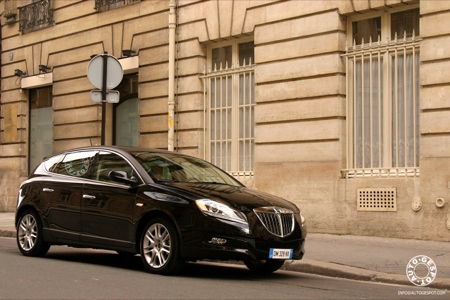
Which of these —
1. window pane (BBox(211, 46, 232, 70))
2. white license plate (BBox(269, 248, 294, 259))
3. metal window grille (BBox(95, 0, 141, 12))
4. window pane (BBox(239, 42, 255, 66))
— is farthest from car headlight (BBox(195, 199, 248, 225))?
metal window grille (BBox(95, 0, 141, 12))

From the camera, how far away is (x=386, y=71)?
557 inches

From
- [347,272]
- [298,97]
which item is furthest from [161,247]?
[298,97]

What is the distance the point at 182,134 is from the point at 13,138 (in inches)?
311

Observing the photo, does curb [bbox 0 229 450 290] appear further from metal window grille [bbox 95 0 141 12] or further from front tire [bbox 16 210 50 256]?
metal window grille [bbox 95 0 141 12]

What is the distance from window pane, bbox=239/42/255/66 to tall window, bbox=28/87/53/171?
7.75 m

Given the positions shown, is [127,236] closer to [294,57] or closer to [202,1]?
[294,57]

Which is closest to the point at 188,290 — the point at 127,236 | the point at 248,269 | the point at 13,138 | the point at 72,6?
the point at 127,236

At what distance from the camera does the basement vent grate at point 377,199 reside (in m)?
13.5

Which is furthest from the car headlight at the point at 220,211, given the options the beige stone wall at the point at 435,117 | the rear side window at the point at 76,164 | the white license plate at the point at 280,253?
the beige stone wall at the point at 435,117

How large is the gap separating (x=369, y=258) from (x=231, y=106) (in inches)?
276

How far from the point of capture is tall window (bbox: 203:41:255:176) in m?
16.7

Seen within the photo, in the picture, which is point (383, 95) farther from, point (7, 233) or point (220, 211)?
point (7, 233)

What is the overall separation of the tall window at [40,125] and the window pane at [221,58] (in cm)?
689

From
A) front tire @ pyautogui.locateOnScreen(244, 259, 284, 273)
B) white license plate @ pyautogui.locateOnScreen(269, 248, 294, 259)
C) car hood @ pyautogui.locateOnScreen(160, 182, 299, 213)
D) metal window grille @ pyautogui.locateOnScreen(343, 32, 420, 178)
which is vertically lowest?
front tire @ pyautogui.locateOnScreen(244, 259, 284, 273)
